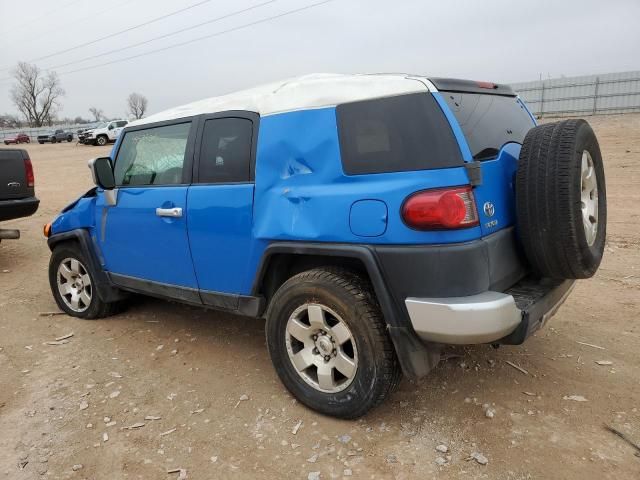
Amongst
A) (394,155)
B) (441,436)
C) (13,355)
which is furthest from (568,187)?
(13,355)

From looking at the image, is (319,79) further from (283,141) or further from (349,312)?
(349,312)

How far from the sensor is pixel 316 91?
2799 mm

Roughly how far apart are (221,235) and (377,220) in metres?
1.16

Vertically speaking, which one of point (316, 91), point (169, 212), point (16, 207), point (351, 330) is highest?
point (316, 91)

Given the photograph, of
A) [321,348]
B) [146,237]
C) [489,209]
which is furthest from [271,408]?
[489,209]

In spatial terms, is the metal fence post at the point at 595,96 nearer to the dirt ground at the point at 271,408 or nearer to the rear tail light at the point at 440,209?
the dirt ground at the point at 271,408

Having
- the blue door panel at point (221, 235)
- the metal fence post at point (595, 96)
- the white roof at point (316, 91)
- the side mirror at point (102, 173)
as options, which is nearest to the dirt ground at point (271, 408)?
the blue door panel at point (221, 235)

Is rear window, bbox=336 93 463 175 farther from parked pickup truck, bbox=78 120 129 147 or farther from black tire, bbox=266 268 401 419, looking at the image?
parked pickup truck, bbox=78 120 129 147

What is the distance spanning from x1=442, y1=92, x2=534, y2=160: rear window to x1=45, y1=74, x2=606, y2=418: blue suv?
0.5 inches

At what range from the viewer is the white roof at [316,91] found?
2.58m

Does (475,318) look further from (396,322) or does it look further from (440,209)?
(440,209)

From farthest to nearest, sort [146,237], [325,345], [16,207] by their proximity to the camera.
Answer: [16,207] → [146,237] → [325,345]

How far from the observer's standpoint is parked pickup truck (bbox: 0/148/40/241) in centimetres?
623

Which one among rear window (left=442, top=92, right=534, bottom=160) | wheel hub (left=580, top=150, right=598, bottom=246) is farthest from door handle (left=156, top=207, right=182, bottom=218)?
wheel hub (left=580, top=150, right=598, bottom=246)
